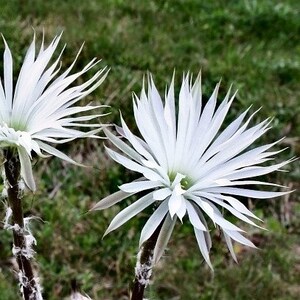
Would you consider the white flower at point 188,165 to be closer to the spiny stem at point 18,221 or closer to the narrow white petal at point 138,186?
the narrow white petal at point 138,186

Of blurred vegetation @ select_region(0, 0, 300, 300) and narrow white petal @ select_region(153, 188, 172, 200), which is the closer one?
narrow white petal @ select_region(153, 188, 172, 200)

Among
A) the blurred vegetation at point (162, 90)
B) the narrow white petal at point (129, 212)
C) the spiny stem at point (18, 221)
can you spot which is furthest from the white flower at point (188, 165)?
the blurred vegetation at point (162, 90)

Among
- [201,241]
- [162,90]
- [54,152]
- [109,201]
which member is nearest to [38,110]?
[54,152]

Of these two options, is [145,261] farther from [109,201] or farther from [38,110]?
[38,110]

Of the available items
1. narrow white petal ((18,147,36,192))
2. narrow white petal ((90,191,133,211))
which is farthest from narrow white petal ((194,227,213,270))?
narrow white petal ((18,147,36,192))

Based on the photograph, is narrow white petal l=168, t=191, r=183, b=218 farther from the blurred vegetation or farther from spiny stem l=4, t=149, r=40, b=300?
the blurred vegetation

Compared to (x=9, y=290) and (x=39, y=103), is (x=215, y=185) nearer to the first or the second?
(x=39, y=103)
